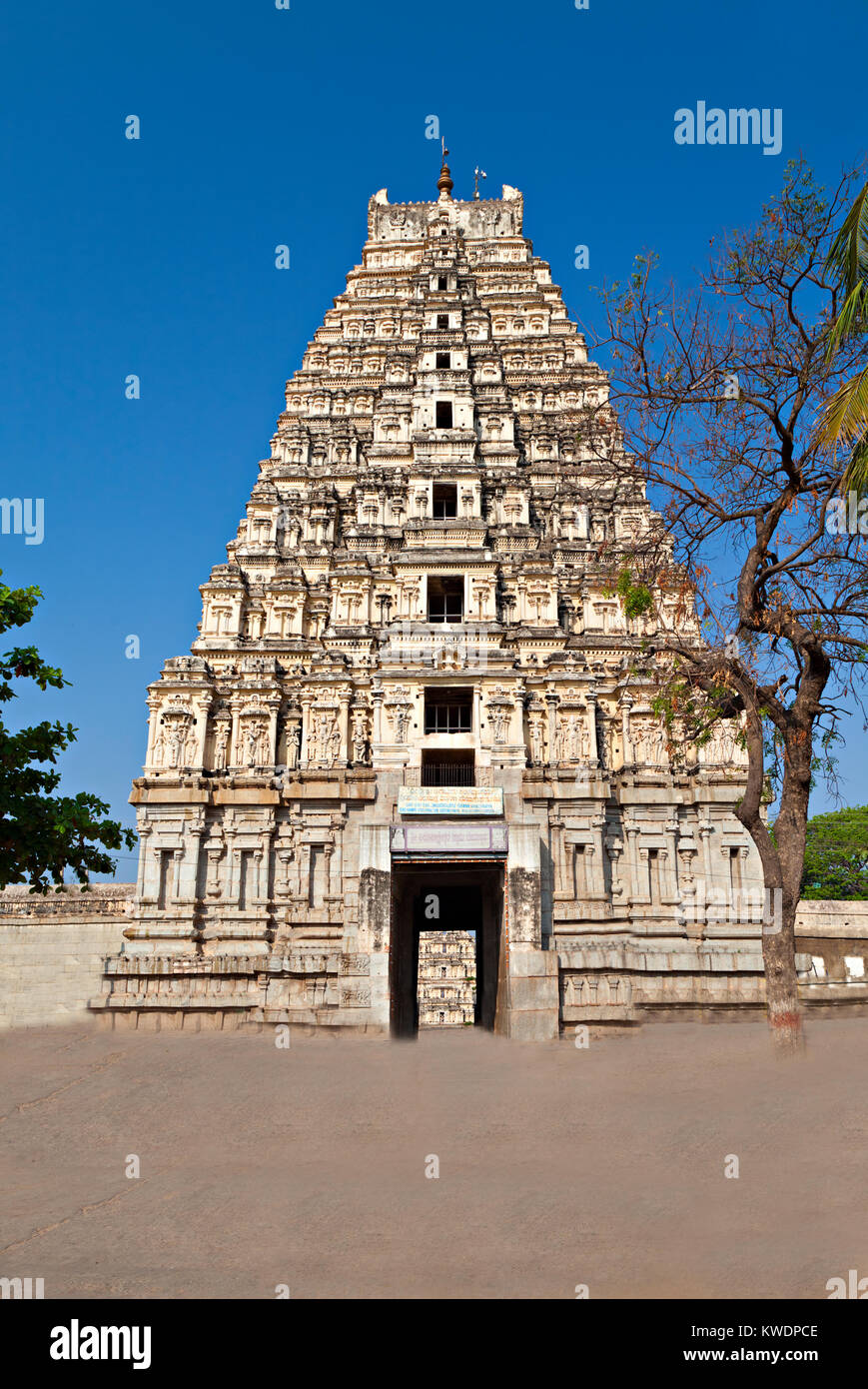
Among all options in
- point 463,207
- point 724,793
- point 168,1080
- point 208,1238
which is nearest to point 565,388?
point 463,207

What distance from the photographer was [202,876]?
84.6 feet

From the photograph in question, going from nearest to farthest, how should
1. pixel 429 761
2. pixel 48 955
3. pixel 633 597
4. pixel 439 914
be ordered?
pixel 633 597 → pixel 48 955 → pixel 429 761 → pixel 439 914

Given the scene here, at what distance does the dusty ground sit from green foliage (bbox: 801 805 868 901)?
36.1 metres

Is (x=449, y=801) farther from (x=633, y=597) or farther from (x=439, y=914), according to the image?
(x=439, y=914)

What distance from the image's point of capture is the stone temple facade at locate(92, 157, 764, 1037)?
2055 centimetres

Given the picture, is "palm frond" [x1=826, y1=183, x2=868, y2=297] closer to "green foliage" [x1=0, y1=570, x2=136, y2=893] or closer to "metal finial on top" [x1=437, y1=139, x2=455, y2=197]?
"green foliage" [x1=0, y1=570, x2=136, y2=893]

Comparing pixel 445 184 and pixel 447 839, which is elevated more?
pixel 445 184

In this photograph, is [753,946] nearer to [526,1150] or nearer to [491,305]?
[526,1150]

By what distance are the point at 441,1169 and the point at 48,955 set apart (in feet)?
56.7

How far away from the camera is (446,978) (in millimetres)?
60875

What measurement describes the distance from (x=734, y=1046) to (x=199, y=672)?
18.6 m

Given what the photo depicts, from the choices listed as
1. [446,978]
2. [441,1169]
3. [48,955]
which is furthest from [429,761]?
[446,978]

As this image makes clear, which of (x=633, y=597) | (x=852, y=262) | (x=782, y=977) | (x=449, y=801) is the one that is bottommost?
(x=782, y=977)

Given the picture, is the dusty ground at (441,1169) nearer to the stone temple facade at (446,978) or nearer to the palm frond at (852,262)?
the palm frond at (852,262)
